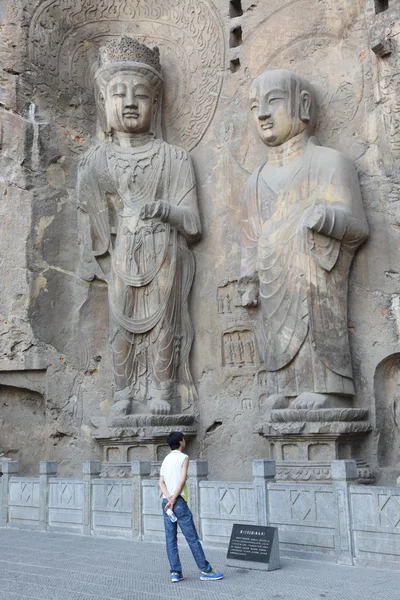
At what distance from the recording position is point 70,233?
10008 mm

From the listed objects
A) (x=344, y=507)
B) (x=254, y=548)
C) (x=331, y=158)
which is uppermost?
(x=331, y=158)

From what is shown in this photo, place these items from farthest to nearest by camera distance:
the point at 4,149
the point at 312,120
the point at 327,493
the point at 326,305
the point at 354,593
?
the point at 4,149
the point at 312,120
the point at 326,305
the point at 327,493
the point at 354,593

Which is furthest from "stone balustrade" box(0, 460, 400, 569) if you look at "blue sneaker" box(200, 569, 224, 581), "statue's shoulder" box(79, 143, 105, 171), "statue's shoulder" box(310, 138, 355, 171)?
"statue's shoulder" box(79, 143, 105, 171)

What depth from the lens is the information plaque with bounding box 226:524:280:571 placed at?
5.46 meters

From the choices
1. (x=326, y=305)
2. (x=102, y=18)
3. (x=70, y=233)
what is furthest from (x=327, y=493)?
(x=102, y=18)

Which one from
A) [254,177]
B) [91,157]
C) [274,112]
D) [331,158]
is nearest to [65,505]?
[254,177]

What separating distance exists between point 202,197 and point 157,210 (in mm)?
846

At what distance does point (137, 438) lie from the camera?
863 centimetres

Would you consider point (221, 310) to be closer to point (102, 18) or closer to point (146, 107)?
point (146, 107)

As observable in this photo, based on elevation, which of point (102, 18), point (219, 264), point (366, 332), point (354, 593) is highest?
point (102, 18)

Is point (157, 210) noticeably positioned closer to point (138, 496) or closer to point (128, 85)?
point (128, 85)

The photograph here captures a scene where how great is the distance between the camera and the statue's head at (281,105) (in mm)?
8289

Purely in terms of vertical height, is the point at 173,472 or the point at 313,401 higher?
the point at 313,401

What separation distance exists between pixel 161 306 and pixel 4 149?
9.87ft
